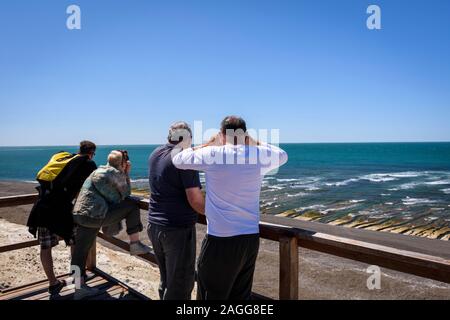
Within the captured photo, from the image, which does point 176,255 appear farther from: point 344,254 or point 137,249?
point 344,254

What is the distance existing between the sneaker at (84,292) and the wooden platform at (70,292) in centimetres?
5

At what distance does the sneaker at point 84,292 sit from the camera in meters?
4.01

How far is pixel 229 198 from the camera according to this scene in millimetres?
2533

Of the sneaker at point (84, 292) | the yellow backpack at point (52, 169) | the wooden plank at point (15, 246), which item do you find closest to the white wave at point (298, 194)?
the wooden plank at point (15, 246)

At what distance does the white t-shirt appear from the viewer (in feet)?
8.19

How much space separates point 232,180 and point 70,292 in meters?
2.85

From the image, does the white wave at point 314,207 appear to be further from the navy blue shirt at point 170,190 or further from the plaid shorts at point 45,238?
the navy blue shirt at point 170,190

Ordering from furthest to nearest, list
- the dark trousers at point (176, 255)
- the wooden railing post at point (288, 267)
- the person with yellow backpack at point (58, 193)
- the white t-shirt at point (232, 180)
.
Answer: the person with yellow backpack at point (58, 193) < the dark trousers at point (176, 255) < the wooden railing post at point (288, 267) < the white t-shirt at point (232, 180)

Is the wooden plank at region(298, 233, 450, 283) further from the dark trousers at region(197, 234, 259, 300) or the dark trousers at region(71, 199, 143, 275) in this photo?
the dark trousers at region(71, 199, 143, 275)

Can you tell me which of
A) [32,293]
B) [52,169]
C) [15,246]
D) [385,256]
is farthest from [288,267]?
[15,246]

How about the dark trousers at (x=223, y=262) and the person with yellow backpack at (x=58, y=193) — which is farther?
the person with yellow backpack at (x=58, y=193)
